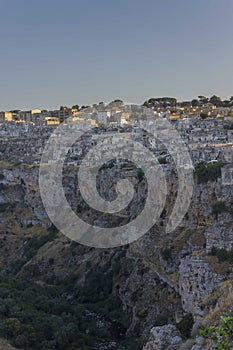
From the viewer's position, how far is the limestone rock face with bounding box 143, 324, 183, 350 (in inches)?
549

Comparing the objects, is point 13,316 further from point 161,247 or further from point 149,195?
point 149,195

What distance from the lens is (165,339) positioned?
14250 mm

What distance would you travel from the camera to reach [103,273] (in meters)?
39.6

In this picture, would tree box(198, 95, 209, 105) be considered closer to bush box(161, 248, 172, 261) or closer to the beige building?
the beige building

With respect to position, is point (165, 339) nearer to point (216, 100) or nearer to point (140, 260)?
point (140, 260)

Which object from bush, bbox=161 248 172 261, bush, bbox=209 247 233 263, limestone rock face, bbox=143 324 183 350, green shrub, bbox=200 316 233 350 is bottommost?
limestone rock face, bbox=143 324 183 350

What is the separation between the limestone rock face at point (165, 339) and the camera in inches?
549

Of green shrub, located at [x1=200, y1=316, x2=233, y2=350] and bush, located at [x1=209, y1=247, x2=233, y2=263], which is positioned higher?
bush, located at [x1=209, y1=247, x2=233, y2=263]

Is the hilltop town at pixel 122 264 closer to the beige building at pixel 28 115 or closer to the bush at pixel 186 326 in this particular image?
the bush at pixel 186 326

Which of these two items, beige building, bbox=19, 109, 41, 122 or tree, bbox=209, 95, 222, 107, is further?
beige building, bbox=19, 109, 41, 122

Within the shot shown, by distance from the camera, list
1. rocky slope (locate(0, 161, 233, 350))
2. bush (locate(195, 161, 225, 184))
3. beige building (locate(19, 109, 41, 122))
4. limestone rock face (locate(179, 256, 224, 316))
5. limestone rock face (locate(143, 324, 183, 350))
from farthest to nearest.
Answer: beige building (locate(19, 109, 41, 122)) < bush (locate(195, 161, 225, 184)) < rocky slope (locate(0, 161, 233, 350)) < limestone rock face (locate(179, 256, 224, 316)) < limestone rock face (locate(143, 324, 183, 350))

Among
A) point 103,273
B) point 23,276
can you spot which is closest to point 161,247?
point 103,273

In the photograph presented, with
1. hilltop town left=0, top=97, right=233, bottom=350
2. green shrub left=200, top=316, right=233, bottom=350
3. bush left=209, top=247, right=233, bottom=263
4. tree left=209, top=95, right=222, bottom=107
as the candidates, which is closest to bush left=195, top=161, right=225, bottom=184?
hilltop town left=0, top=97, right=233, bottom=350

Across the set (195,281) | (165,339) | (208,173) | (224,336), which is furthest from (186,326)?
(208,173)
